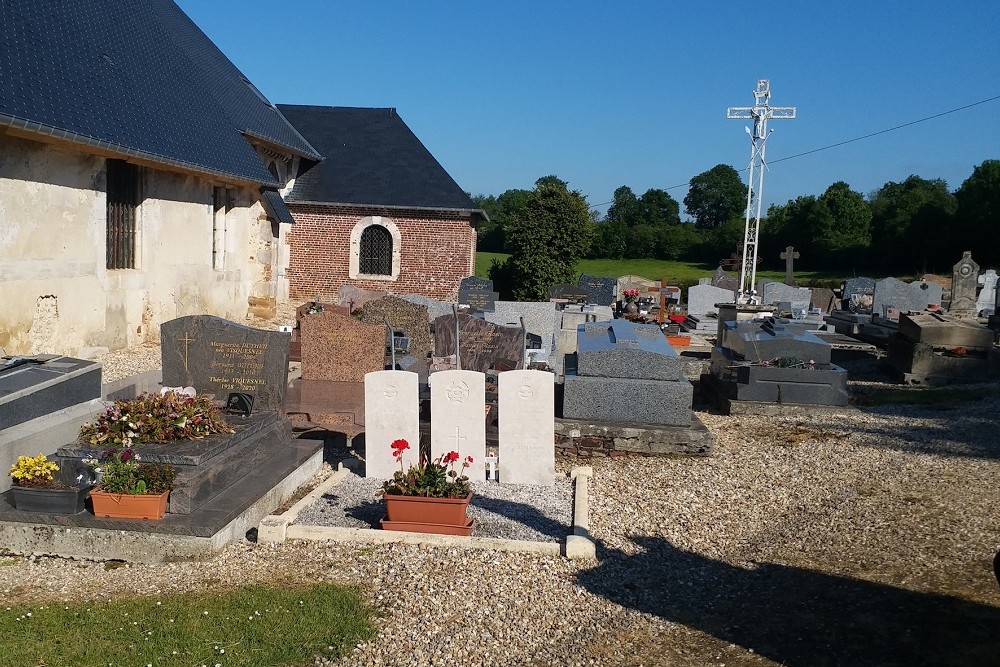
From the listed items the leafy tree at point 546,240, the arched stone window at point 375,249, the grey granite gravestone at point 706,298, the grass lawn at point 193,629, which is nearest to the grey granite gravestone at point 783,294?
the grey granite gravestone at point 706,298

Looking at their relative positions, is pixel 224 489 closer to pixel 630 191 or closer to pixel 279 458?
pixel 279 458

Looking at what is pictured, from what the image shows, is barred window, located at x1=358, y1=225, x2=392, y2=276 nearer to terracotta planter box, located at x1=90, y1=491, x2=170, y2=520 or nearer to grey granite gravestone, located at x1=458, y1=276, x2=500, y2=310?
grey granite gravestone, located at x1=458, y1=276, x2=500, y2=310

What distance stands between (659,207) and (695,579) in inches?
2913

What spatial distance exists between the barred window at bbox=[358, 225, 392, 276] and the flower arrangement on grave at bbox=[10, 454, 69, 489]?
64.2 feet

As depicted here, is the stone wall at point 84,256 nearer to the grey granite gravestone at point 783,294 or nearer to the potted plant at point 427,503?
the potted plant at point 427,503

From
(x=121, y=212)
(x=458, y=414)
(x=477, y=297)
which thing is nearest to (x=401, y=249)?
(x=477, y=297)

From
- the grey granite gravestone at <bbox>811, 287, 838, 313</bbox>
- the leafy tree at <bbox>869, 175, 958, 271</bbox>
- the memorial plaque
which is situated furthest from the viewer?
the leafy tree at <bbox>869, 175, 958, 271</bbox>

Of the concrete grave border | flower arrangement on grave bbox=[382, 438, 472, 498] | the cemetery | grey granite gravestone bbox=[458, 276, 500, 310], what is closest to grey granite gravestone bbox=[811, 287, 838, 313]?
the cemetery

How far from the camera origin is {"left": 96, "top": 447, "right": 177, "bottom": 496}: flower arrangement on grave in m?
5.82

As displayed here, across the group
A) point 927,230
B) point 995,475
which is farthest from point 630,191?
point 995,475

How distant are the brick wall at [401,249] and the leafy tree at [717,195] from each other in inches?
2270

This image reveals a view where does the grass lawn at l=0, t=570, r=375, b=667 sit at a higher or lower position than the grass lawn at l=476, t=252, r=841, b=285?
lower

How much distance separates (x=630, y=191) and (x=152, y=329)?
2883 inches

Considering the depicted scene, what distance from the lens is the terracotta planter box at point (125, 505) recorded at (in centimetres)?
580
